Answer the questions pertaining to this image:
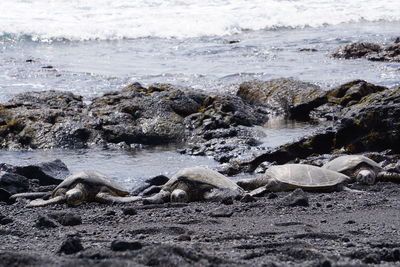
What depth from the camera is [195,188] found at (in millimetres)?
7262

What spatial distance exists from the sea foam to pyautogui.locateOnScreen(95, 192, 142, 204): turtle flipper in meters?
18.5

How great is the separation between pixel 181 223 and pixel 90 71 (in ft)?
41.2

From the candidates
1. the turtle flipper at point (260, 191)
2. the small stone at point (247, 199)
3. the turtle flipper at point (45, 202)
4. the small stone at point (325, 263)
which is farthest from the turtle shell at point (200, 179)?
the small stone at point (325, 263)

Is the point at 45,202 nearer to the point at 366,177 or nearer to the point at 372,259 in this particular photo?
the point at 366,177

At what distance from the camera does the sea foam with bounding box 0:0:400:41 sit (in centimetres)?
2606

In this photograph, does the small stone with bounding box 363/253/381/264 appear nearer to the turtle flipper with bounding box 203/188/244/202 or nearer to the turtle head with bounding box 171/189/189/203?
the turtle flipper with bounding box 203/188/244/202

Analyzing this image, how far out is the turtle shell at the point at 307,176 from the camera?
24.2 ft

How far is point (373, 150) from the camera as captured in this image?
911 centimetres

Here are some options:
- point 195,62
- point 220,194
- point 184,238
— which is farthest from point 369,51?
point 184,238

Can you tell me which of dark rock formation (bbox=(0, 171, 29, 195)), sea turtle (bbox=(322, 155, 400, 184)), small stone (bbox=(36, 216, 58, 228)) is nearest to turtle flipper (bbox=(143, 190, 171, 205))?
small stone (bbox=(36, 216, 58, 228))

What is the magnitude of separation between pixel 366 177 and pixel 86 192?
115 inches

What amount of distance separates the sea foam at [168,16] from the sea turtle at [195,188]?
724 inches

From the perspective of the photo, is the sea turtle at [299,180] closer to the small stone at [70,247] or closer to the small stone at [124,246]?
the small stone at [124,246]

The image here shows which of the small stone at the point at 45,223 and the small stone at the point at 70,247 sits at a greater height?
the small stone at the point at 70,247
